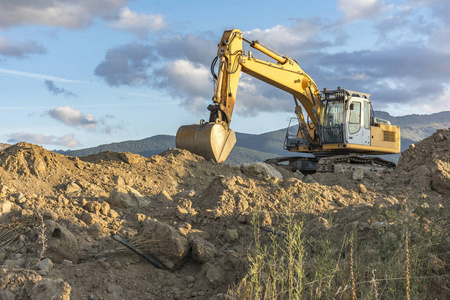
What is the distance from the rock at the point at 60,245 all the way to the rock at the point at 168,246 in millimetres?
841

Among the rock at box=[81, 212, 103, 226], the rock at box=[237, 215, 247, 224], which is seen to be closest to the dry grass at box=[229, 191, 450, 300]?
the rock at box=[237, 215, 247, 224]

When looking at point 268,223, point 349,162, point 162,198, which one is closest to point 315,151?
point 349,162

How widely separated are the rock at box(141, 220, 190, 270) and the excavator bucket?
295 inches

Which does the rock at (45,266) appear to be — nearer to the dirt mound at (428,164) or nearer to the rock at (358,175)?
the dirt mound at (428,164)

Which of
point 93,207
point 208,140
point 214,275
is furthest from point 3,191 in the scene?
point 208,140

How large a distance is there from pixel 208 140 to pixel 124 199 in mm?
5230

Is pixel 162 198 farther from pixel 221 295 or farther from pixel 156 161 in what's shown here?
pixel 221 295

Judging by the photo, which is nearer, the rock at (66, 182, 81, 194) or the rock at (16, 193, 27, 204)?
the rock at (16, 193, 27, 204)

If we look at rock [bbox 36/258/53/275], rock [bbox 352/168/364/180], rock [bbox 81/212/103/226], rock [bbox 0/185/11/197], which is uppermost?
rock [bbox 352/168/364/180]

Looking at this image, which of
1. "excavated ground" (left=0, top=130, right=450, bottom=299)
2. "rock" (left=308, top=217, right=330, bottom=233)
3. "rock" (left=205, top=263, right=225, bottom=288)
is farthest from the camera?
"rock" (left=308, top=217, right=330, bottom=233)

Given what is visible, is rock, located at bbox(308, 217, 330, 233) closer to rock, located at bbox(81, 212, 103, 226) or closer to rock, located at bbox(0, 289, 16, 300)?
rock, located at bbox(81, 212, 103, 226)

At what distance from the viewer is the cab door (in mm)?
15188

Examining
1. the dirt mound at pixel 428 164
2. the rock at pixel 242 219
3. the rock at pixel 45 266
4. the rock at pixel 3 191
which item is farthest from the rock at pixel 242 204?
the dirt mound at pixel 428 164

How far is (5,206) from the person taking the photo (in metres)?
6.38
